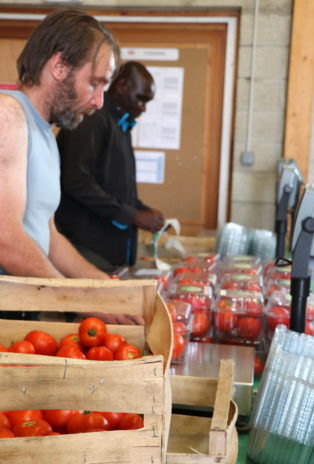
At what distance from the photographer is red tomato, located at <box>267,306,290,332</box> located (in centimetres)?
166

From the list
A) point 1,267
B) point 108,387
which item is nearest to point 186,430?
point 108,387

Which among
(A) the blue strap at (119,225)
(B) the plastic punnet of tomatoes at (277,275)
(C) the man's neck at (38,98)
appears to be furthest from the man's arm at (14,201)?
(A) the blue strap at (119,225)

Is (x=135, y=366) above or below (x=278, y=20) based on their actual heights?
below

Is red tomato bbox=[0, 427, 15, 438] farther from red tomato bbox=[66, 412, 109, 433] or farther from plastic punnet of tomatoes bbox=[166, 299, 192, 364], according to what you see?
plastic punnet of tomatoes bbox=[166, 299, 192, 364]

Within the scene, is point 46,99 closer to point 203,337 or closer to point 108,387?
point 203,337

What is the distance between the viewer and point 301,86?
402 cm

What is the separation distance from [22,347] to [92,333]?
0.59ft

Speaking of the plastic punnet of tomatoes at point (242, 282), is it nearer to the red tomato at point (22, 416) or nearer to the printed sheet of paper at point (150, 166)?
the red tomato at point (22, 416)

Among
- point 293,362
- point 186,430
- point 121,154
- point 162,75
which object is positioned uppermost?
point 162,75

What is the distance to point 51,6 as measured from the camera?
14.0 feet

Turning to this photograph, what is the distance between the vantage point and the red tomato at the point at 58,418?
102 cm

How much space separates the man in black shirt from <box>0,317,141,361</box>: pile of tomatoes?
1467mm

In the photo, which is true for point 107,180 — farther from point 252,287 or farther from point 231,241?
point 252,287

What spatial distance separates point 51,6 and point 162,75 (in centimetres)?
99
